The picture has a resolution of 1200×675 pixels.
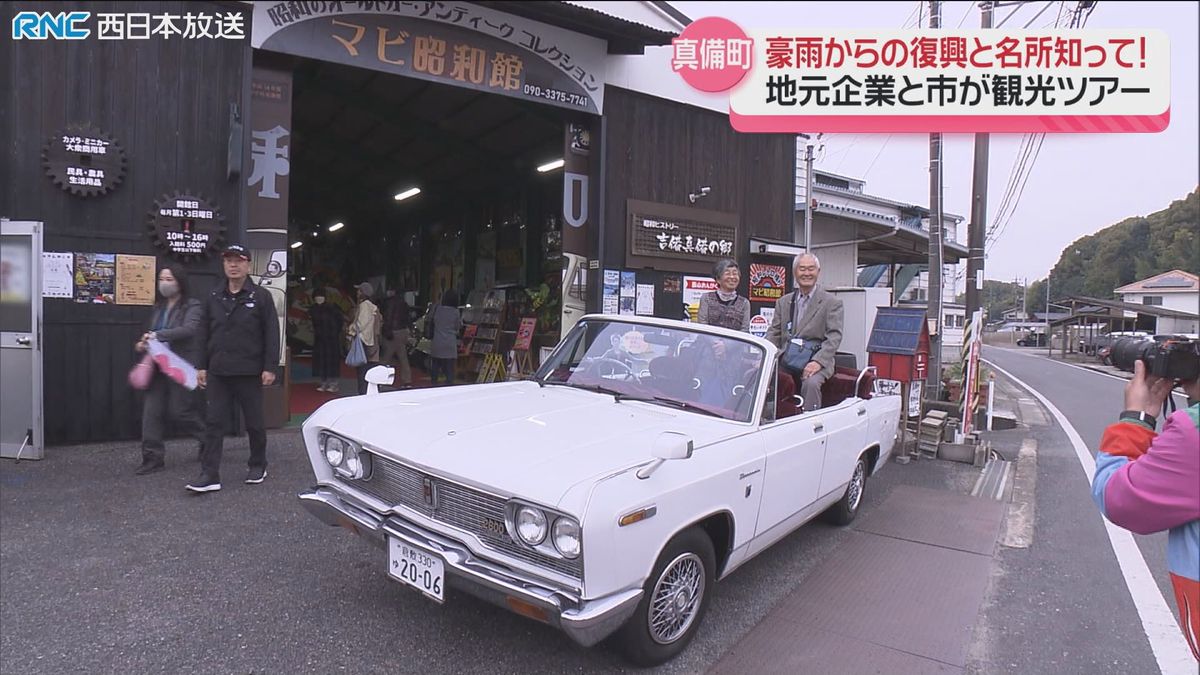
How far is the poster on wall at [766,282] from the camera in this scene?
11.4 m

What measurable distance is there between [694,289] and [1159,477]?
8.93 meters

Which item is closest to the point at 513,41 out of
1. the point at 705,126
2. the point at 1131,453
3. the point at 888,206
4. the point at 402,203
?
the point at 705,126

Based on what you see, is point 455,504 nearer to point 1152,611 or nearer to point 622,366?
point 622,366

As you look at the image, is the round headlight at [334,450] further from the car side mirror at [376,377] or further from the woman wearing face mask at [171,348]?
the woman wearing face mask at [171,348]

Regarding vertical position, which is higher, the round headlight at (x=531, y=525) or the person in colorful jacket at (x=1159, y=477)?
the person in colorful jacket at (x=1159, y=477)

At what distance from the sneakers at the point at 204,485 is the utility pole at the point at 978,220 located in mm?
8664

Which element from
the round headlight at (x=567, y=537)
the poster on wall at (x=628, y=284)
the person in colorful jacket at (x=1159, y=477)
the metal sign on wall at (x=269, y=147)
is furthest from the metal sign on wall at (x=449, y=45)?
the person in colorful jacket at (x=1159, y=477)

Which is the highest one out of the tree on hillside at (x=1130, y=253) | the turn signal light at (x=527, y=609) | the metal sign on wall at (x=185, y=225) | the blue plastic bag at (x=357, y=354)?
the metal sign on wall at (x=185, y=225)

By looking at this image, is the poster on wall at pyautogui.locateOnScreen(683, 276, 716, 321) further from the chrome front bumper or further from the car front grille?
the chrome front bumper

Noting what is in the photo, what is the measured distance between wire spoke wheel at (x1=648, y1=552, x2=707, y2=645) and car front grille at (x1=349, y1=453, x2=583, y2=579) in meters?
0.53

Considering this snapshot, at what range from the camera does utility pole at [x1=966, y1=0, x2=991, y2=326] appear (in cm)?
856

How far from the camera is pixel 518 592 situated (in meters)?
2.43

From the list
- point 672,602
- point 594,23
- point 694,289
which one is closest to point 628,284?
point 694,289

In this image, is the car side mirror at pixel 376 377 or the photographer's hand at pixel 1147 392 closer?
the photographer's hand at pixel 1147 392
